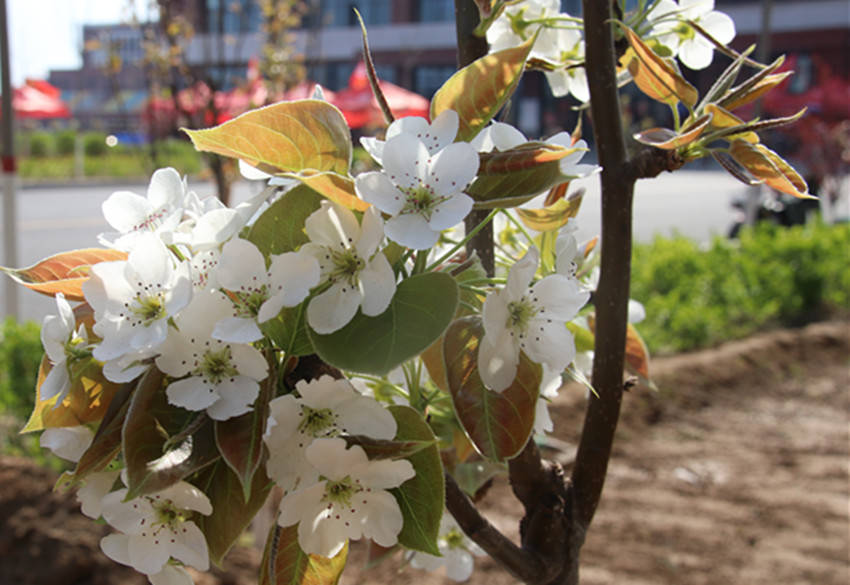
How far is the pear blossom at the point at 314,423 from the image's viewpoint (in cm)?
65

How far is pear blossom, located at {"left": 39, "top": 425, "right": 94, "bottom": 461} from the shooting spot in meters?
Answer: 0.73

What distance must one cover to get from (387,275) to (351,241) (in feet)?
0.13

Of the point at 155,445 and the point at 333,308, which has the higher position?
the point at 333,308

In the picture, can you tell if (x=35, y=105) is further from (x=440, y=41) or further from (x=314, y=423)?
(x=440, y=41)

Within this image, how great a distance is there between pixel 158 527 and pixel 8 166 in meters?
3.96

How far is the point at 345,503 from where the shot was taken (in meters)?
0.70

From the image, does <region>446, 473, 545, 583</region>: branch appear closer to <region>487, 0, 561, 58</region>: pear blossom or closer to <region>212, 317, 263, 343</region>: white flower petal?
<region>212, 317, 263, 343</region>: white flower petal

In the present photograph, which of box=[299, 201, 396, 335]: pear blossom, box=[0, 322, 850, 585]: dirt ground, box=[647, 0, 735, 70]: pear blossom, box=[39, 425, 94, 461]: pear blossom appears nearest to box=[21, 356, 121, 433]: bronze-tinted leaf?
box=[39, 425, 94, 461]: pear blossom

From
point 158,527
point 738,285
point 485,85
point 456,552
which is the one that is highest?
point 485,85

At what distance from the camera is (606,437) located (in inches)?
41.7

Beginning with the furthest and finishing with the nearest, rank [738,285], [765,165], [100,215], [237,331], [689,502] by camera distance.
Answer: [100,215] < [738,285] < [689,502] < [765,165] < [237,331]

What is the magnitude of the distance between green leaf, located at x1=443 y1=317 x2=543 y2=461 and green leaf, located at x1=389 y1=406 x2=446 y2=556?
40 millimetres

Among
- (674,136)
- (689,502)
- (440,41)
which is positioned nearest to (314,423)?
(674,136)

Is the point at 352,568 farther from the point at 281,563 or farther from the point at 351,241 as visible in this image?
the point at 351,241
